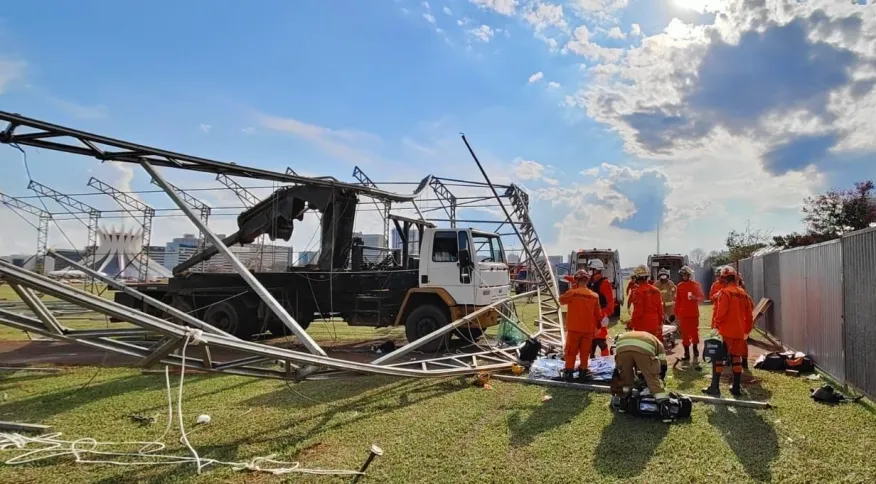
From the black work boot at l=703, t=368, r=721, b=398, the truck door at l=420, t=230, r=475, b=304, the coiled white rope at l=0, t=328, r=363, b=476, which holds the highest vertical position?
the truck door at l=420, t=230, r=475, b=304

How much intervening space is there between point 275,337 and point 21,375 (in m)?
5.23

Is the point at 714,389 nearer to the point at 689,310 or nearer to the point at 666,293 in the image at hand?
the point at 689,310

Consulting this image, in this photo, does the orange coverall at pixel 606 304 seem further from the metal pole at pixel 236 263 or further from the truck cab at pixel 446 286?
the metal pole at pixel 236 263

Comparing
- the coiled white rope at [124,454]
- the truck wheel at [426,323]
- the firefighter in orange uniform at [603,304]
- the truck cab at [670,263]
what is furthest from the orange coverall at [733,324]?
the truck cab at [670,263]

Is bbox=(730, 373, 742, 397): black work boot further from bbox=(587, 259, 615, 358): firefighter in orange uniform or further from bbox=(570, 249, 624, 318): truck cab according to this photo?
bbox=(570, 249, 624, 318): truck cab

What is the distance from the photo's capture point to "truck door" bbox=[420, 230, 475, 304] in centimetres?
970

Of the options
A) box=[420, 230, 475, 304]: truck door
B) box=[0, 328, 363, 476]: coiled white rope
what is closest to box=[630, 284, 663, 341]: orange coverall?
box=[420, 230, 475, 304]: truck door

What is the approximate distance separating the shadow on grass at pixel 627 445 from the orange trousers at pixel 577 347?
1.43 meters

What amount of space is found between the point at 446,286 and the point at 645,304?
3601 millimetres

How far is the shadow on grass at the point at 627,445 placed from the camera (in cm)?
414

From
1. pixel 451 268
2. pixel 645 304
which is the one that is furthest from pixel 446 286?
pixel 645 304

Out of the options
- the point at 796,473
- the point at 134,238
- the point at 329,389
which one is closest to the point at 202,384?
the point at 329,389

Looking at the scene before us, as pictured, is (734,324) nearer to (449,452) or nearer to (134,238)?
(449,452)

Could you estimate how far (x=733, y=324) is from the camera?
21.3 feet
